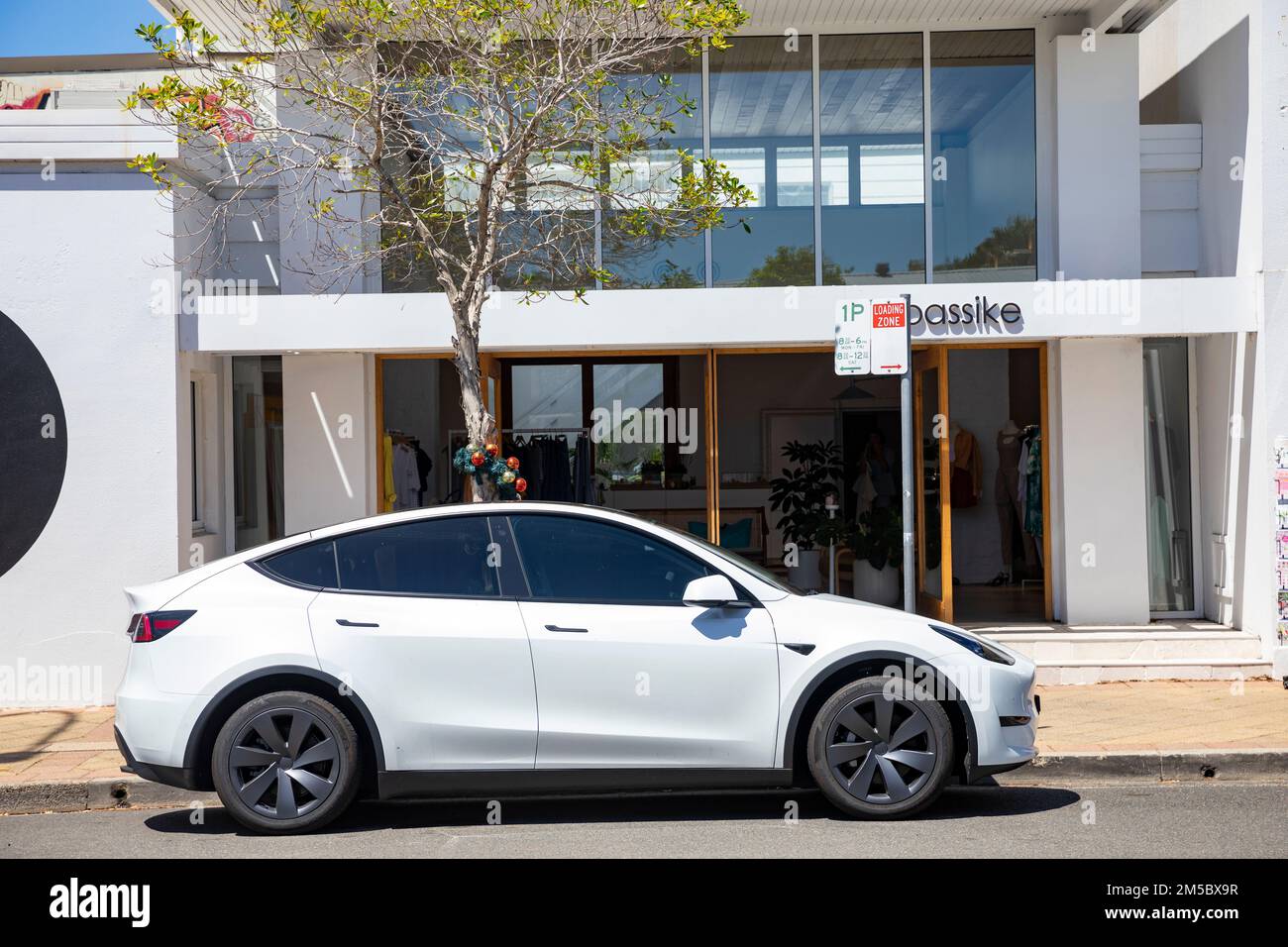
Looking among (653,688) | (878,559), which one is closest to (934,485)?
(878,559)

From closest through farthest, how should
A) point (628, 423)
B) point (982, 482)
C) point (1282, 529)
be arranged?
point (1282, 529), point (982, 482), point (628, 423)

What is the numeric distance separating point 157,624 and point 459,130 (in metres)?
6.59

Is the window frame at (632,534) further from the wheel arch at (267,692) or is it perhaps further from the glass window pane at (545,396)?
the glass window pane at (545,396)

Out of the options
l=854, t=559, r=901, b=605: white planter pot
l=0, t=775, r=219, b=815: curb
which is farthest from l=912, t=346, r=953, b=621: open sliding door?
l=0, t=775, r=219, b=815: curb

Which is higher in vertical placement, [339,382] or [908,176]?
[908,176]

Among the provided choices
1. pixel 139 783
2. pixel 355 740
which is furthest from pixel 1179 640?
pixel 139 783

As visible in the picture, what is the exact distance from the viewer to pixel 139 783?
23.8 ft

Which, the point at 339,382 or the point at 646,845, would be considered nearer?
the point at 646,845

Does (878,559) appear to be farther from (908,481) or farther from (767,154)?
(908,481)

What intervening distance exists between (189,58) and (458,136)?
2936 mm

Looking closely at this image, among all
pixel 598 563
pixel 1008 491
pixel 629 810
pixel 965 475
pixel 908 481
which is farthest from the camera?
pixel 965 475

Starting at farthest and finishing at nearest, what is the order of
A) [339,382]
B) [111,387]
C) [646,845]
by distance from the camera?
[339,382] → [111,387] → [646,845]

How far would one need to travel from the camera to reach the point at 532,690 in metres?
6.21

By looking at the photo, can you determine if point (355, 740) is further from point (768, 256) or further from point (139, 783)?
point (768, 256)
